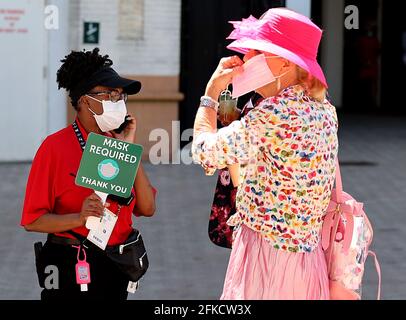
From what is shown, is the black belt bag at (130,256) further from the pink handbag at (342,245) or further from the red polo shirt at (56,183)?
the pink handbag at (342,245)

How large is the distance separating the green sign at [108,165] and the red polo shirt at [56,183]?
0.38 ft

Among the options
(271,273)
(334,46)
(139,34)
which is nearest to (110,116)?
(271,273)

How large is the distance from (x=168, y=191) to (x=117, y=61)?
6.57ft

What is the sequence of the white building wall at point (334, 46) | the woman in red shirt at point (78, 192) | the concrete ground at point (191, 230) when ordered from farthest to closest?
the white building wall at point (334, 46) < the concrete ground at point (191, 230) < the woman in red shirt at point (78, 192)

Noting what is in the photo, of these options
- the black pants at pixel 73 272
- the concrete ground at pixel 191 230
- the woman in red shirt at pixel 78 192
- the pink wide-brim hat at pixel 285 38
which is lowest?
the concrete ground at pixel 191 230

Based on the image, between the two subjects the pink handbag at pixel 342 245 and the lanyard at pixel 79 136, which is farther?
the lanyard at pixel 79 136

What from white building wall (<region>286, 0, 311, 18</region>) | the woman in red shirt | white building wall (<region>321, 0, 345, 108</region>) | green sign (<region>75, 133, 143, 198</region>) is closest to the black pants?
the woman in red shirt

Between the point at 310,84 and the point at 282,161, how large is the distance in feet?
1.06

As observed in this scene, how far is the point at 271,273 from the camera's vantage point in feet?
12.6

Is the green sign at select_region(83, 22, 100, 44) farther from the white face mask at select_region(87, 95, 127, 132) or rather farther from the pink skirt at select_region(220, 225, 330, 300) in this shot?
the pink skirt at select_region(220, 225, 330, 300)

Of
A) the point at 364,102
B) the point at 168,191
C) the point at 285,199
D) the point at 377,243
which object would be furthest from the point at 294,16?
the point at 364,102

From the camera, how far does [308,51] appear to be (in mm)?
3869

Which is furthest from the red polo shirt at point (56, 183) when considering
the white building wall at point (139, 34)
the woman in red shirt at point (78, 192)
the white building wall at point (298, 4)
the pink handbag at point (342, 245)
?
the white building wall at point (298, 4)

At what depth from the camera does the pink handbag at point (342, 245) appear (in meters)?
3.92
